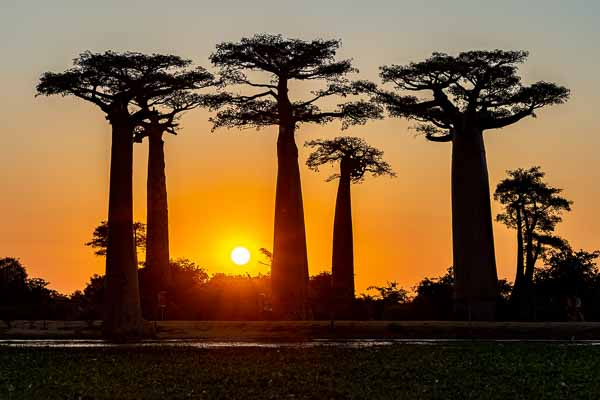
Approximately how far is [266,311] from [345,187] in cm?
1239

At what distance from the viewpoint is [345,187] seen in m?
60.2

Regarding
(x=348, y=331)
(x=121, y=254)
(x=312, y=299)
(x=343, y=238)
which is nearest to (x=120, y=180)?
(x=121, y=254)

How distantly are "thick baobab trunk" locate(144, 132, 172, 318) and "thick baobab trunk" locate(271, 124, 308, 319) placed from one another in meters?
7.04

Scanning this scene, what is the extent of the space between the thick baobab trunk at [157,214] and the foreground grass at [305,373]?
2713 centimetres

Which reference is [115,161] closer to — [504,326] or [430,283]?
[504,326]

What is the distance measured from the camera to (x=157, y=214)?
187 ft

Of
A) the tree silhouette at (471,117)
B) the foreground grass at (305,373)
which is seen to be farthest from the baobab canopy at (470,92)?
the foreground grass at (305,373)

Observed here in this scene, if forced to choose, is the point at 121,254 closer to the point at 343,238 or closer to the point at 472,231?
the point at 472,231

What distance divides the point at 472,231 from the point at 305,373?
29.6 metres

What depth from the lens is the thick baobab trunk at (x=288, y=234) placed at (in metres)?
49.8

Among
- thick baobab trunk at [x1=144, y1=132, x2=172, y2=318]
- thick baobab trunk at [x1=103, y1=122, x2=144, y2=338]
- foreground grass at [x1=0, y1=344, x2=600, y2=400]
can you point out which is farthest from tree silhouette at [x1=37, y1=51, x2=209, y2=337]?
thick baobab trunk at [x1=144, y1=132, x2=172, y2=318]

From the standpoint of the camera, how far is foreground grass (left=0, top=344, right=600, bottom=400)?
62.8 feet

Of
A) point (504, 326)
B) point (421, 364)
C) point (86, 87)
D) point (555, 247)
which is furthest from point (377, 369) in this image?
point (555, 247)

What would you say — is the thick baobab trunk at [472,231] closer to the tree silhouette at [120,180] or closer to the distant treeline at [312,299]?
the distant treeline at [312,299]
